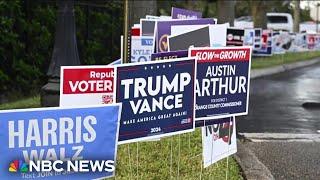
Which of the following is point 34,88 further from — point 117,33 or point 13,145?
point 13,145

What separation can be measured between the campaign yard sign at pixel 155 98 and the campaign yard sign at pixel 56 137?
596mm

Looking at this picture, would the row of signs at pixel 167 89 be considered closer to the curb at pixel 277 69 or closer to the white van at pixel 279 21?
the curb at pixel 277 69

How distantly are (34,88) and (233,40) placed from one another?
184 inches

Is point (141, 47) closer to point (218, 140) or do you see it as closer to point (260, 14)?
point (218, 140)

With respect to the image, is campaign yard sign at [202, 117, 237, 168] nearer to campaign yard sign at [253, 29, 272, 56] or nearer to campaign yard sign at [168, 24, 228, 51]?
campaign yard sign at [168, 24, 228, 51]

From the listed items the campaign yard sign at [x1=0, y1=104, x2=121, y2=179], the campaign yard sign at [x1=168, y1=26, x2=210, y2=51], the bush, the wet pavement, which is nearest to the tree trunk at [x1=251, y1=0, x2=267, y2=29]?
the wet pavement

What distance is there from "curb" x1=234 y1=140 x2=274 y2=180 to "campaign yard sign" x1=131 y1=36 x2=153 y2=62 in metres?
2.37

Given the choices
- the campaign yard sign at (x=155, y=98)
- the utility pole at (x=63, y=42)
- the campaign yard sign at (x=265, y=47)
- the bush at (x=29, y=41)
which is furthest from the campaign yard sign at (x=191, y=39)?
the campaign yard sign at (x=265, y=47)

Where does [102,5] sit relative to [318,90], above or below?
above

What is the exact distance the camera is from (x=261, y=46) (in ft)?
80.3

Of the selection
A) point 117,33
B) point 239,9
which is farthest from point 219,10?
point 239,9

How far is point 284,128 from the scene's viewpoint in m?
9.70

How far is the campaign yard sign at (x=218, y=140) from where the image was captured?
5.59 meters

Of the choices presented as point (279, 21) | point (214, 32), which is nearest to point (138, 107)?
point (214, 32)
